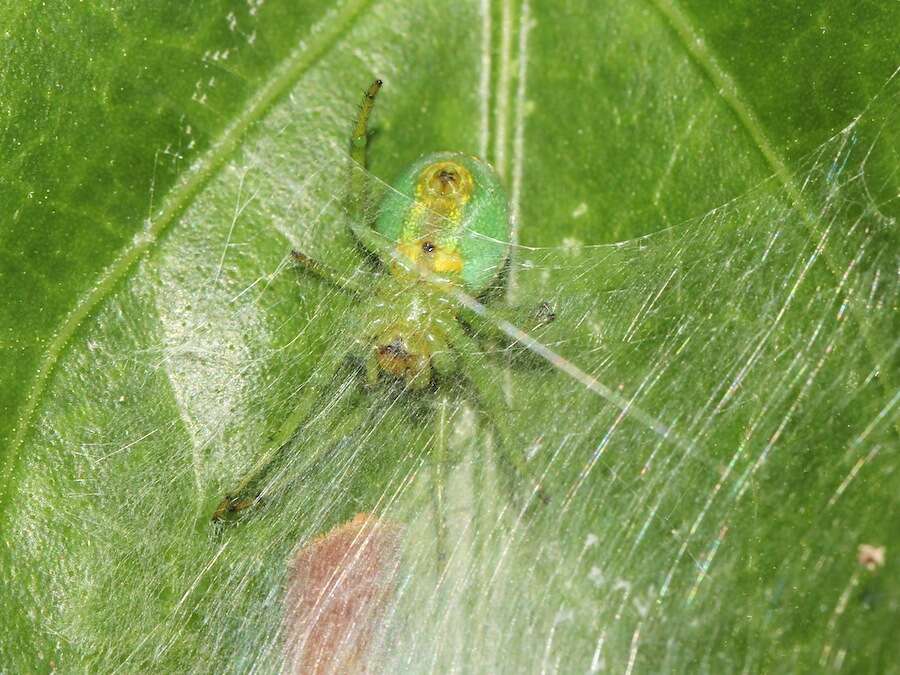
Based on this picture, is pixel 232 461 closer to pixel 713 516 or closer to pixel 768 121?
pixel 713 516

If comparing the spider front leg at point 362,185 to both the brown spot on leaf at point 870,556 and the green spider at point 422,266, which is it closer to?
the green spider at point 422,266

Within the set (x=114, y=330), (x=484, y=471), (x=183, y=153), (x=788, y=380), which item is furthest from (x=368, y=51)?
(x=788, y=380)

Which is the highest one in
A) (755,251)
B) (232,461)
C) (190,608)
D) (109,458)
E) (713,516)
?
(755,251)

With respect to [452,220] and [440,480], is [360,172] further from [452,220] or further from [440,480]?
[440,480]

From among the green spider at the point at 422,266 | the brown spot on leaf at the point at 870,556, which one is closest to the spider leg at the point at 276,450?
the green spider at the point at 422,266

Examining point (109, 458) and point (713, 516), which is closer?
point (713, 516)

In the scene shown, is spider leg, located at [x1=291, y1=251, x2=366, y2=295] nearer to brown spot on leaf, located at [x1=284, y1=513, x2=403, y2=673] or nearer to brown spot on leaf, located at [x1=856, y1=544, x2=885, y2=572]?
brown spot on leaf, located at [x1=284, y1=513, x2=403, y2=673]

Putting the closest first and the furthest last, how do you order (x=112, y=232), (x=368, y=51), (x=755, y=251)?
(x=755, y=251) → (x=112, y=232) → (x=368, y=51)
